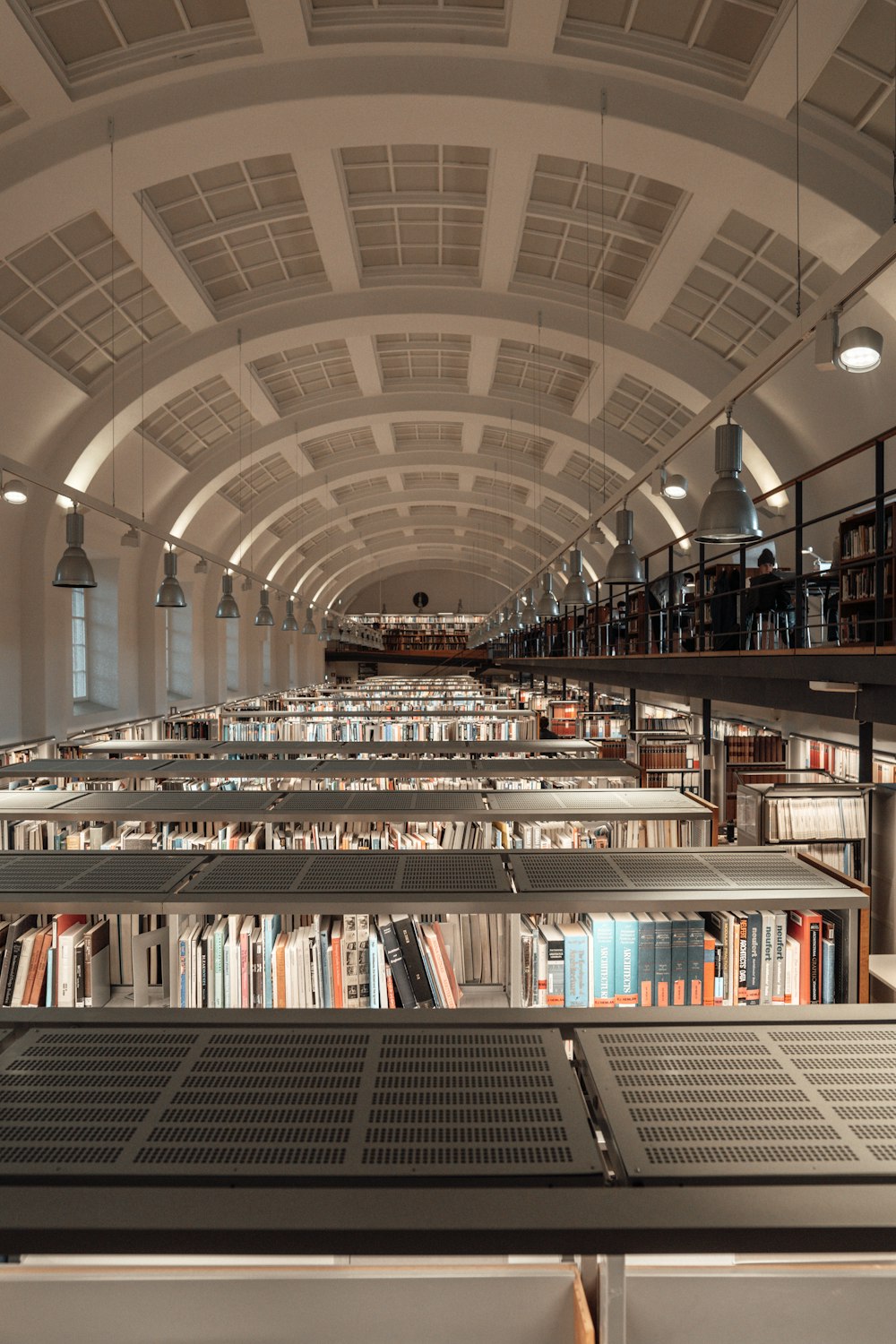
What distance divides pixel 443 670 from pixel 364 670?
4.33 m

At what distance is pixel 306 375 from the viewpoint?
49.3 ft

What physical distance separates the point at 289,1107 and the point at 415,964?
5.14 ft

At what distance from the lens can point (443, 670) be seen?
42750 millimetres

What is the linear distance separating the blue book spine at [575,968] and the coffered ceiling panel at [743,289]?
768 cm

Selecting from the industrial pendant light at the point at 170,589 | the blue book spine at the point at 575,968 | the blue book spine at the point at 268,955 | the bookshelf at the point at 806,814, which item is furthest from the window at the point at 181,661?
the blue book spine at the point at 575,968

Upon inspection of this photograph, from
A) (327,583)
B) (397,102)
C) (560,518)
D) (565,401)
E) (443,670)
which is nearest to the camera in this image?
(397,102)

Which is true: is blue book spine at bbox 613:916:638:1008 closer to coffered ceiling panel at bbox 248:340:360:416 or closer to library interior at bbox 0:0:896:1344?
library interior at bbox 0:0:896:1344

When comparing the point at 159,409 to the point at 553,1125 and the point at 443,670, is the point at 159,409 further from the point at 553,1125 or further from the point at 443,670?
the point at 443,670

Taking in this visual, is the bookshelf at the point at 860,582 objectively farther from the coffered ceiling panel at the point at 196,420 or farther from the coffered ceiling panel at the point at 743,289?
the coffered ceiling panel at the point at 196,420

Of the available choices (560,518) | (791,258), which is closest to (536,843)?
(791,258)

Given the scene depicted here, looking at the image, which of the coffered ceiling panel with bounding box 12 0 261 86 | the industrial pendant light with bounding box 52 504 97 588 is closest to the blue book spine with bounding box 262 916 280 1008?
the industrial pendant light with bounding box 52 504 97 588

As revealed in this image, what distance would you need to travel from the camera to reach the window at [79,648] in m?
15.3

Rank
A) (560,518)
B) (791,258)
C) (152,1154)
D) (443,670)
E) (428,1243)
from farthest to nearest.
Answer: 1. (443,670)
2. (560,518)
3. (791,258)
4. (152,1154)
5. (428,1243)

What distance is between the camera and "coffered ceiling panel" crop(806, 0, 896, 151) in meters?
5.96
